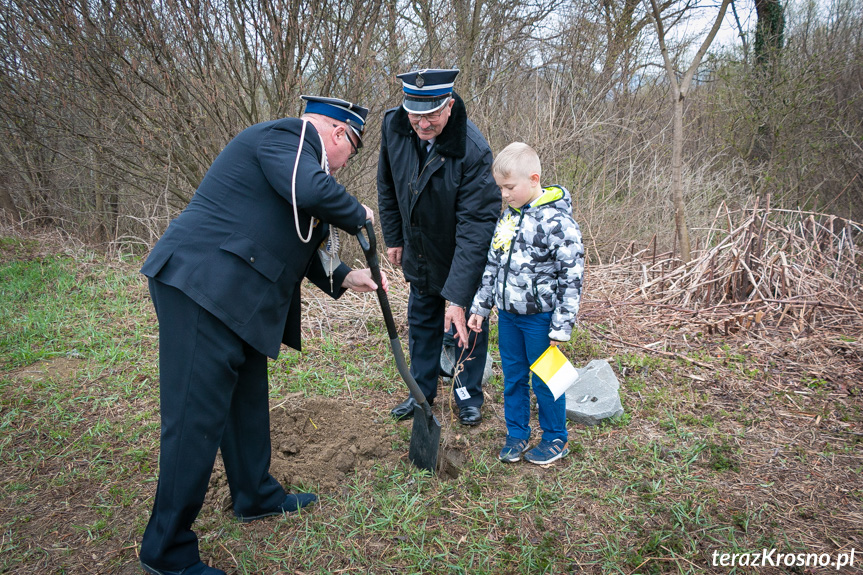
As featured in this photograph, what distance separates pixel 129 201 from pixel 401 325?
634cm

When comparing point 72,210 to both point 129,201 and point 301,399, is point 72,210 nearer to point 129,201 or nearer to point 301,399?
point 129,201

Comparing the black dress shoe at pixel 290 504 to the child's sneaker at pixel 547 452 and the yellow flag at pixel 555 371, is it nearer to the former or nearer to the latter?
the child's sneaker at pixel 547 452

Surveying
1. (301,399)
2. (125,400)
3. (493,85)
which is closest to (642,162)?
(493,85)

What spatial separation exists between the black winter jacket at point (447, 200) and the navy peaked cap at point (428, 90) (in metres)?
0.16

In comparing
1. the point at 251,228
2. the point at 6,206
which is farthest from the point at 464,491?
the point at 6,206

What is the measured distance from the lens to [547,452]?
120 inches

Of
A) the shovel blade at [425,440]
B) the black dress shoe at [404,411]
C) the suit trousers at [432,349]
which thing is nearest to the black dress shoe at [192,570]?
the shovel blade at [425,440]

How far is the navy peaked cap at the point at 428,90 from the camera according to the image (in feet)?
9.43

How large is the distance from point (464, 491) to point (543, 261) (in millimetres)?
1256

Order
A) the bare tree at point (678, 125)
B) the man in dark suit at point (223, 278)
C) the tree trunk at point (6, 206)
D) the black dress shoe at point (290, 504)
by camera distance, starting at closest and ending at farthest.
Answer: the man in dark suit at point (223, 278), the black dress shoe at point (290, 504), the bare tree at point (678, 125), the tree trunk at point (6, 206)

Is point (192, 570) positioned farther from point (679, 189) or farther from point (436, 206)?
point (679, 189)

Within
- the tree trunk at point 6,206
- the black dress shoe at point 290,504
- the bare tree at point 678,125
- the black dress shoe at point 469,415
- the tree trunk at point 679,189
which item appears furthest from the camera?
the tree trunk at point 6,206

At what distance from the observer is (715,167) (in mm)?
10414

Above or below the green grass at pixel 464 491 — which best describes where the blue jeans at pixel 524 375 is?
above
